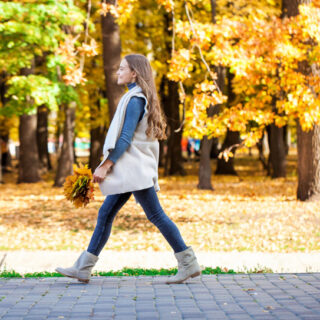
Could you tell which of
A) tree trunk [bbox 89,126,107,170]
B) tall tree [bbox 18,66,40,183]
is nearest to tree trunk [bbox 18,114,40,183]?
tall tree [bbox 18,66,40,183]

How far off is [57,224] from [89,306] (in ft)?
22.4

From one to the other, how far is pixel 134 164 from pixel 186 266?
3.31ft

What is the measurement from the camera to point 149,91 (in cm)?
539

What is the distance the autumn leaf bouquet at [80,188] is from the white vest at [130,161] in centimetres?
31

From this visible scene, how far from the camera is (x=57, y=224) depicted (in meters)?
11.4

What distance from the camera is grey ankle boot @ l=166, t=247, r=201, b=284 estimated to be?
546cm

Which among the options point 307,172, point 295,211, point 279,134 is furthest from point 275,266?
Result: point 279,134

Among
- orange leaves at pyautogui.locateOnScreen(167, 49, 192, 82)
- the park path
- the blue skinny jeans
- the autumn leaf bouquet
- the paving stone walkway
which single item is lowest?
the park path

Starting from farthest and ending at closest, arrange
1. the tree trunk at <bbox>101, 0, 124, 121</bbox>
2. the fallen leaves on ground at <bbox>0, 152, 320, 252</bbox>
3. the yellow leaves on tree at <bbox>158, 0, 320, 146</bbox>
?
the tree trunk at <bbox>101, 0, 124, 121</bbox> → the yellow leaves on tree at <bbox>158, 0, 320, 146</bbox> → the fallen leaves on ground at <bbox>0, 152, 320, 252</bbox>

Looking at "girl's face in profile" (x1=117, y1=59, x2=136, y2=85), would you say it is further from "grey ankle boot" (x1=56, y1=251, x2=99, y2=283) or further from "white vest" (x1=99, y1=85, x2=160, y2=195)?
"grey ankle boot" (x1=56, y1=251, x2=99, y2=283)

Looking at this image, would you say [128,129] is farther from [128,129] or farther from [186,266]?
[186,266]

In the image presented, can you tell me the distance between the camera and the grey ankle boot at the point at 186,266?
215 inches

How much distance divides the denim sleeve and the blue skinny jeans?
384 mm

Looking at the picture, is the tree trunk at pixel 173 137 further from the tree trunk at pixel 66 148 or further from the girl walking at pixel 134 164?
the girl walking at pixel 134 164
